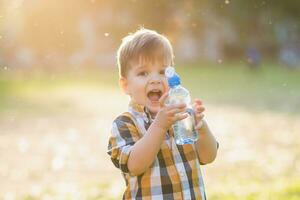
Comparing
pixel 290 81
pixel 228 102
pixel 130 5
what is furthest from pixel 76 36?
pixel 228 102

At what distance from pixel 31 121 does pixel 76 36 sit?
4488 cm

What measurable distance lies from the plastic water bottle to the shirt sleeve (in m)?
0.22

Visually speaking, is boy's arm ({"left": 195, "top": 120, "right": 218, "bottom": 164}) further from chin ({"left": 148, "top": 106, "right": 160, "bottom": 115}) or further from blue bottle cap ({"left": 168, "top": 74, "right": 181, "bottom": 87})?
blue bottle cap ({"left": 168, "top": 74, "right": 181, "bottom": 87})

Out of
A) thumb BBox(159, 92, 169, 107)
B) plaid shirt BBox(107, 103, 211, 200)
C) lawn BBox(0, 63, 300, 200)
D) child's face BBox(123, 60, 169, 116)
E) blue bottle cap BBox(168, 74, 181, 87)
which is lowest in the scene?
plaid shirt BBox(107, 103, 211, 200)

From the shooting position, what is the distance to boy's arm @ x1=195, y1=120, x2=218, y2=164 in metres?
4.09

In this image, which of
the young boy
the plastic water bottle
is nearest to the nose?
the young boy

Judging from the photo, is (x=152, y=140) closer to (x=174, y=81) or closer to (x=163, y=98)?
(x=163, y=98)

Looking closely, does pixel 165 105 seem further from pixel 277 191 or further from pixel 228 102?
pixel 228 102

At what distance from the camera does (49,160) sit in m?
12.1

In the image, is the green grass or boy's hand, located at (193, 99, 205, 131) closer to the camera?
boy's hand, located at (193, 99, 205, 131)

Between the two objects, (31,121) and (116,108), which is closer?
(31,121)

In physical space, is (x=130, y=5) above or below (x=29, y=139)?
above

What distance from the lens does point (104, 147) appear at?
13547mm

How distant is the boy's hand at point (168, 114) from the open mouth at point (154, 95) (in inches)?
6.5
